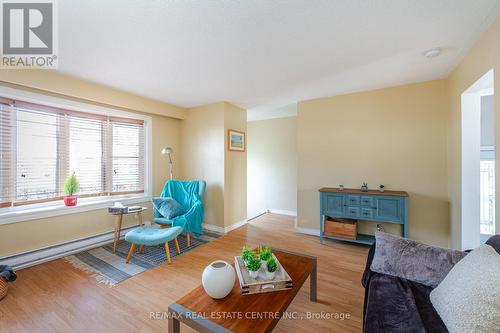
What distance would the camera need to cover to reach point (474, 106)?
2225 mm

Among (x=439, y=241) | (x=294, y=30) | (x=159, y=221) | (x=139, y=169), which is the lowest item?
(x=439, y=241)

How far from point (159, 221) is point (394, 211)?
331 cm

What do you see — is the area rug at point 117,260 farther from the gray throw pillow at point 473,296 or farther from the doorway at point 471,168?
the doorway at point 471,168

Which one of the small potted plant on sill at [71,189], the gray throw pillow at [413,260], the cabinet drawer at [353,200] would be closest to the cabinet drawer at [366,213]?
the cabinet drawer at [353,200]

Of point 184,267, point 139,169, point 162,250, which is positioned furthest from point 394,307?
point 139,169

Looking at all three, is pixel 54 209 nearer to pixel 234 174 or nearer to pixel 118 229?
pixel 118 229

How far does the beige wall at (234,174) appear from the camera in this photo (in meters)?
3.78

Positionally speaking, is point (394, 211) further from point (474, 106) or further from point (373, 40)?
point (373, 40)

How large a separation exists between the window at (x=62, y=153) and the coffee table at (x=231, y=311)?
112 inches

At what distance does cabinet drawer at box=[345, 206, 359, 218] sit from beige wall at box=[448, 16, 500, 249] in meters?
1.05

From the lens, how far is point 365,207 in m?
2.88

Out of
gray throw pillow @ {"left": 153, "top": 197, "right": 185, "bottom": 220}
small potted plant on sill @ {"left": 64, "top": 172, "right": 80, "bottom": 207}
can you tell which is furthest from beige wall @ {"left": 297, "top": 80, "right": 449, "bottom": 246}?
small potted plant on sill @ {"left": 64, "top": 172, "right": 80, "bottom": 207}

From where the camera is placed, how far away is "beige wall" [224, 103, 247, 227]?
3783 millimetres

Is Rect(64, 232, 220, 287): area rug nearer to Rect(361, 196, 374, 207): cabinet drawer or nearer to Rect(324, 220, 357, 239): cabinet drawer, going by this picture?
Rect(324, 220, 357, 239): cabinet drawer
